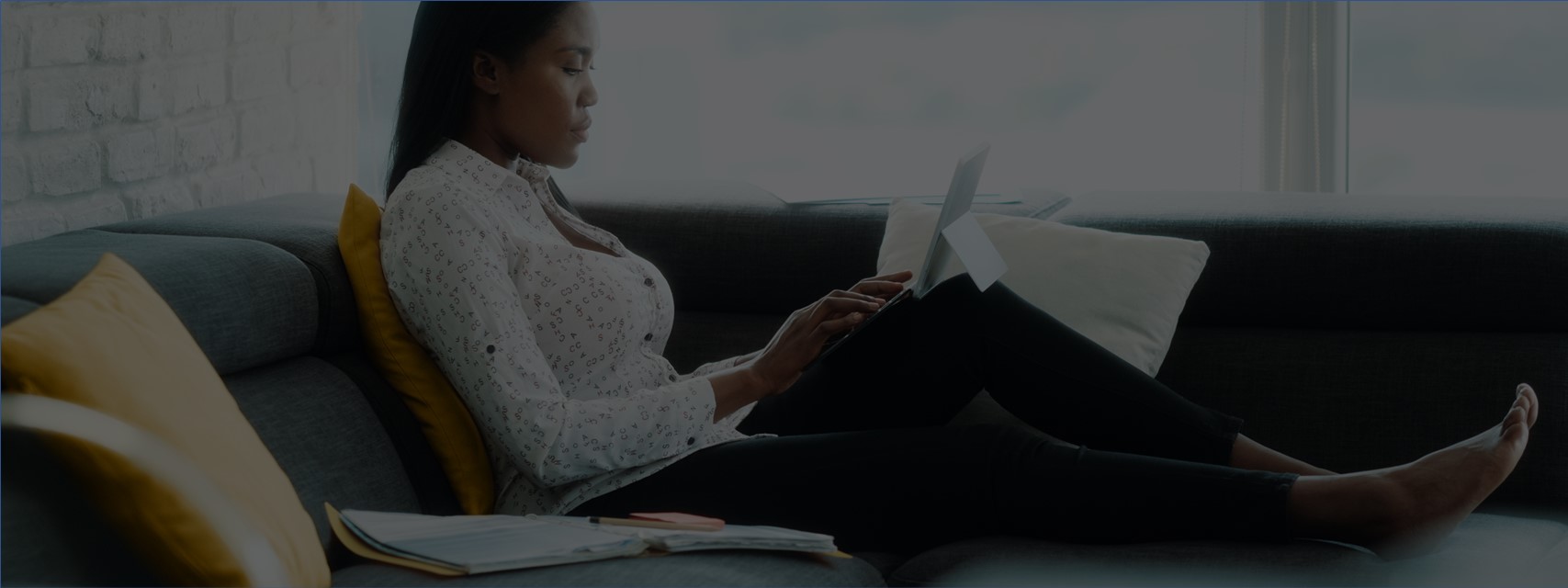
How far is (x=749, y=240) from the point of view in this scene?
2312 millimetres

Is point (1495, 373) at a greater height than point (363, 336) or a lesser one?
lesser

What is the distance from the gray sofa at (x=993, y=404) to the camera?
1.44 metres

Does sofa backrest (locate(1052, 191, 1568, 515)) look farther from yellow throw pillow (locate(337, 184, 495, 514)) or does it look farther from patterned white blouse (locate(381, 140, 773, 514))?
yellow throw pillow (locate(337, 184, 495, 514))

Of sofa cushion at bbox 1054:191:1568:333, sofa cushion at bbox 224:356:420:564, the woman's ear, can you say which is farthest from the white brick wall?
sofa cushion at bbox 1054:191:1568:333

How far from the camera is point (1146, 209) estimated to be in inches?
90.4

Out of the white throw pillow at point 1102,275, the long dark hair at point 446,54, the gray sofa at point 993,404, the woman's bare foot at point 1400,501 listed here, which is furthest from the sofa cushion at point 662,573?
the white throw pillow at point 1102,275

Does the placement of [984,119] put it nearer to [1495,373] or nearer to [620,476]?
[1495,373]

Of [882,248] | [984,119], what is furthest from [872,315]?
[984,119]

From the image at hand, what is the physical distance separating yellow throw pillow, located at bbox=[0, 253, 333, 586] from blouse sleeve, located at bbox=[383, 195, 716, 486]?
274 millimetres

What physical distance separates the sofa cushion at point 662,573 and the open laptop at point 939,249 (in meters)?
0.35

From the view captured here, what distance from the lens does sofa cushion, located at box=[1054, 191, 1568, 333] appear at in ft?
6.70

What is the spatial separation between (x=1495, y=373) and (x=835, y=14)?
63.7 inches

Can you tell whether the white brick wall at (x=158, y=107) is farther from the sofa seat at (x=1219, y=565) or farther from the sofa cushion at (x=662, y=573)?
the sofa seat at (x=1219, y=565)

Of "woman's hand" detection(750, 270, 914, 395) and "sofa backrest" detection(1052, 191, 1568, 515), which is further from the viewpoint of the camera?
"sofa backrest" detection(1052, 191, 1568, 515)
